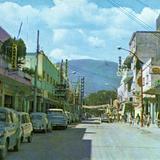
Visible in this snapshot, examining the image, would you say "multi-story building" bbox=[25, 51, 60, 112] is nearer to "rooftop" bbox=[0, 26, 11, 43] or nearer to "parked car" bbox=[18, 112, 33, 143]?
"rooftop" bbox=[0, 26, 11, 43]

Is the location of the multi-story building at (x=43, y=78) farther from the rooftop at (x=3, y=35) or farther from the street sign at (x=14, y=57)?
the rooftop at (x=3, y=35)

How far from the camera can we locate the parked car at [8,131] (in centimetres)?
1794

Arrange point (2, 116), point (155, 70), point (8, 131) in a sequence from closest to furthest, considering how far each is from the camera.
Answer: point (8, 131) → point (2, 116) → point (155, 70)

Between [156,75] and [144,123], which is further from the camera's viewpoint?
[156,75]

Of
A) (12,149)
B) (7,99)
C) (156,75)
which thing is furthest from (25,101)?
(12,149)

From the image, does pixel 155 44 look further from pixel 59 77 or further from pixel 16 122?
pixel 16 122

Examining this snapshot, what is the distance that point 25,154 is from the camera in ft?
68.3

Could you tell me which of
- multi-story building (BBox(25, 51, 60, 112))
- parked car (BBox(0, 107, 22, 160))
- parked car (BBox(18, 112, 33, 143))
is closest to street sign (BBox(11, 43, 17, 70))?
multi-story building (BBox(25, 51, 60, 112))

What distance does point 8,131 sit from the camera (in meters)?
18.9

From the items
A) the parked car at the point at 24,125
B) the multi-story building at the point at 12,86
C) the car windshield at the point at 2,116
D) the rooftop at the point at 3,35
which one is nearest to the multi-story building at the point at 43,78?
the multi-story building at the point at 12,86

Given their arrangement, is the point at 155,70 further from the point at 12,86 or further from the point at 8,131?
the point at 8,131

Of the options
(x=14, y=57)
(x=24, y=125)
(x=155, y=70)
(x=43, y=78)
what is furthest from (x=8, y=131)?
(x=43, y=78)

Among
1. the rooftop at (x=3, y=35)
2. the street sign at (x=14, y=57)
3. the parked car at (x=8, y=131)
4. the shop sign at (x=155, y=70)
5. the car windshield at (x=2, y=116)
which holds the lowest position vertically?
the parked car at (x=8, y=131)

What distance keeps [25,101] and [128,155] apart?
46472 mm
